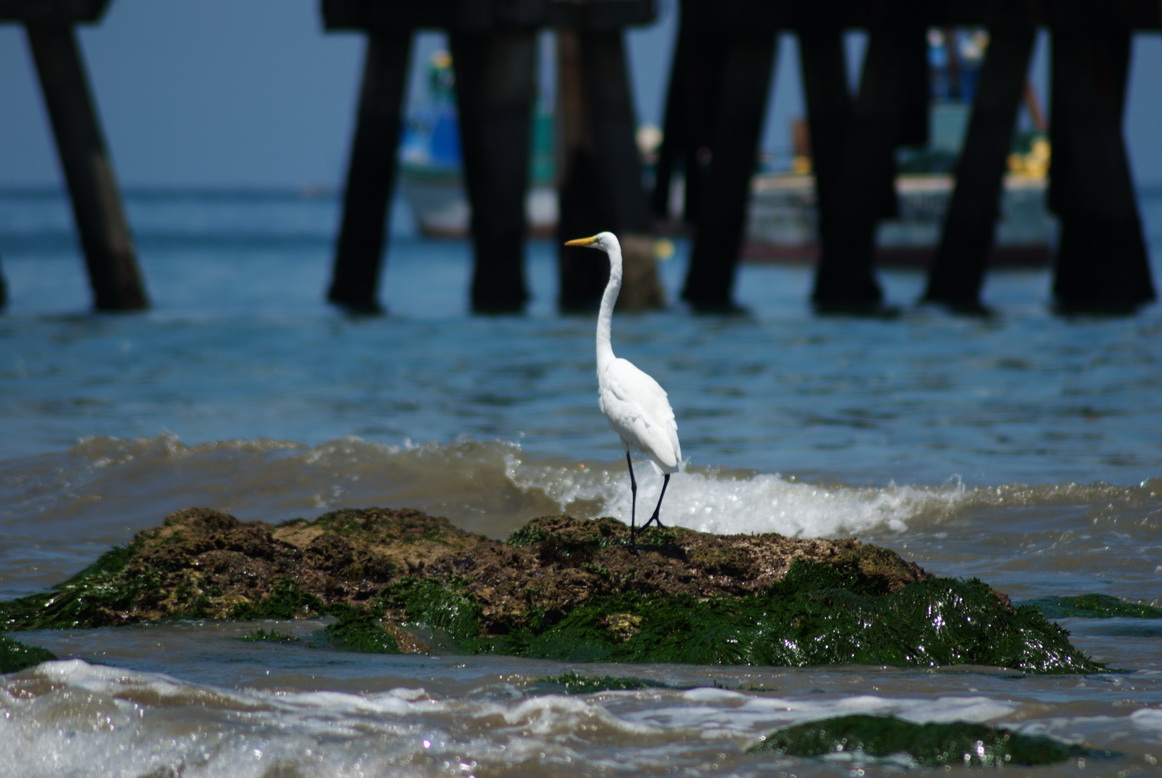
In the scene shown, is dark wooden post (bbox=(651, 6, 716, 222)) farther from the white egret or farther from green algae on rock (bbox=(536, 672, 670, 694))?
green algae on rock (bbox=(536, 672, 670, 694))

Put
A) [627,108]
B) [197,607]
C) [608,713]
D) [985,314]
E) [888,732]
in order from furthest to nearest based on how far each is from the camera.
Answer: [985,314], [627,108], [197,607], [608,713], [888,732]

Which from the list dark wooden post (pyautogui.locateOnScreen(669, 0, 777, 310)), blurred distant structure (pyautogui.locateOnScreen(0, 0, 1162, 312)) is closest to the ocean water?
blurred distant structure (pyautogui.locateOnScreen(0, 0, 1162, 312))

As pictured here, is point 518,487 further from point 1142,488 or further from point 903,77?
point 903,77

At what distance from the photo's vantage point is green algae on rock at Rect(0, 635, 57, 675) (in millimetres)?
4500

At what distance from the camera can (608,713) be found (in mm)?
4230

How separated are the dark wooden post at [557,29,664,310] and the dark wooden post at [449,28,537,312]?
2.83ft

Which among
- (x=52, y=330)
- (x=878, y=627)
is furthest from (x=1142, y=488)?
(x=52, y=330)

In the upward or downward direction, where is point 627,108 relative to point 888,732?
upward

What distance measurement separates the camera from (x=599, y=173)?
17.2m

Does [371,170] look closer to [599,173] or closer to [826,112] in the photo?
[599,173]

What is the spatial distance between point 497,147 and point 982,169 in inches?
248

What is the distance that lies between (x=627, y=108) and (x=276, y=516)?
10370 millimetres

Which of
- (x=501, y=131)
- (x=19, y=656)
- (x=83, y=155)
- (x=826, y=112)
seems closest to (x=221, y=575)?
(x=19, y=656)

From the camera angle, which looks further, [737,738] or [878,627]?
[878,627]
